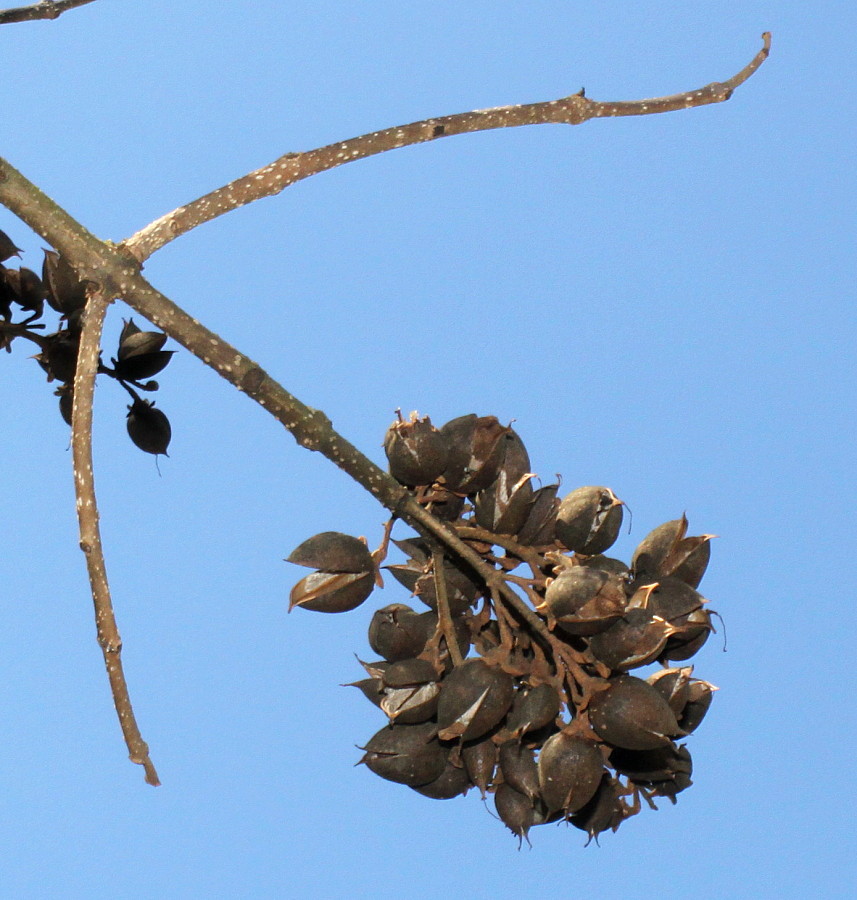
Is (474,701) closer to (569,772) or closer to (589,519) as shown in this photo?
(569,772)

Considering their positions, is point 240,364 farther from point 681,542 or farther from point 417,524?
point 681,542

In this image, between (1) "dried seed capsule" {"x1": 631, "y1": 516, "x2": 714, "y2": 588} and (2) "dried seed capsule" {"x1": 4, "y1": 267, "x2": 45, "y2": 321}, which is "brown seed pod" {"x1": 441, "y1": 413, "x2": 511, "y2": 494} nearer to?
(1) "dried seed capsule" {"x1": 631, "y1": 516, "x2": 714, "y2": 588}

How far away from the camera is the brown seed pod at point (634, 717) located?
1676 millimetres

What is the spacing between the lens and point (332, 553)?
1.82 m

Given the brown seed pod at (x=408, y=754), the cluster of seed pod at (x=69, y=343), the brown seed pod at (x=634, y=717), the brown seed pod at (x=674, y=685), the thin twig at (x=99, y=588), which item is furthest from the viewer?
the cluster of seed pod at (x=69, y=343)

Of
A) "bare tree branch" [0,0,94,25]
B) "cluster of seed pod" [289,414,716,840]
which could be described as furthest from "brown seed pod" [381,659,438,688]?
"bare tree branch" [0,0,94,25]

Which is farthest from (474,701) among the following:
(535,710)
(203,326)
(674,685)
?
(203,326)

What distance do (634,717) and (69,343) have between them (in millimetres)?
1281

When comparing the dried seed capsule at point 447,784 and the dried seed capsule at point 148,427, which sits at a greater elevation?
the dried seed capsule at point 148,427

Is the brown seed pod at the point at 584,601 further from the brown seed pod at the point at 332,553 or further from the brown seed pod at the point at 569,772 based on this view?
the brown seed pod at the point at 332,553

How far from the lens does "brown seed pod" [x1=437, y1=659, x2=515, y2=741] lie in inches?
68.8

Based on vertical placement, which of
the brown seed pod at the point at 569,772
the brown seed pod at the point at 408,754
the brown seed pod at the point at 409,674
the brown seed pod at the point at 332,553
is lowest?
the brown seed pod at the point at 569,772

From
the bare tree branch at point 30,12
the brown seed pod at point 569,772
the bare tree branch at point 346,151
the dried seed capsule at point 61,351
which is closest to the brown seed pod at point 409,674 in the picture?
the brown seed pod at point 569,772

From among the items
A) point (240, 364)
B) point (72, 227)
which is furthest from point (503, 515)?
point (72, 227)
